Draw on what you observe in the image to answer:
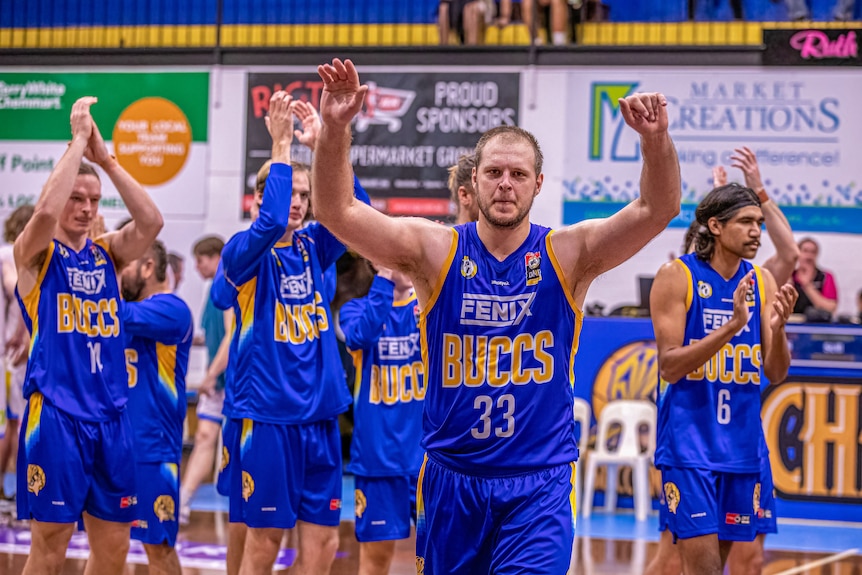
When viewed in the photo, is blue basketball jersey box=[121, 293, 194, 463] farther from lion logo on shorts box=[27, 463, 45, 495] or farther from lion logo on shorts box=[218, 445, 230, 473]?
lion logo on shorts box=[27, 463, 45, 495]

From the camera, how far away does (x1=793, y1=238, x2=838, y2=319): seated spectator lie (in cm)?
1109

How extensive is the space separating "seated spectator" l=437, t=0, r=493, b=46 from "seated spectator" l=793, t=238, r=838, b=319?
4342mm

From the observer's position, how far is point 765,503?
5344 millimetres

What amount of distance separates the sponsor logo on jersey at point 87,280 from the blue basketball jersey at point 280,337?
53 centimetres

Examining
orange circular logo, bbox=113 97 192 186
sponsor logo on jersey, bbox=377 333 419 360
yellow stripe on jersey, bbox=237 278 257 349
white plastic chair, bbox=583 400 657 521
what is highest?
orange circular logo, bbox=113 97 192 186

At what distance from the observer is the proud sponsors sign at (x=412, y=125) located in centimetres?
1236

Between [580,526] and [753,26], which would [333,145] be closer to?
[580,526]

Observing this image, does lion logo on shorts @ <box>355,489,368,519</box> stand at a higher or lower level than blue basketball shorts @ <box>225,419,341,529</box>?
lower

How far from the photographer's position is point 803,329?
9453mm

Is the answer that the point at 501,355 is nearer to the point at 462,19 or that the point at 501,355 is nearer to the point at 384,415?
the point at 384,415

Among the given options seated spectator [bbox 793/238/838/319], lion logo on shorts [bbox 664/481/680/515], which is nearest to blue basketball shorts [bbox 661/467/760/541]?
lion logo on shorts [bbox 664/481/680/515]

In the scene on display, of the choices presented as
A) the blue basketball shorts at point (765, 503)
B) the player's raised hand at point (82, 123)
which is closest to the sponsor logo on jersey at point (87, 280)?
the player's raised hand at point (82, 123)

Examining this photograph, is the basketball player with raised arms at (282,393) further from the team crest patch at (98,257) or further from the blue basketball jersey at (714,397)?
the blue basketball jersey at (714,397)

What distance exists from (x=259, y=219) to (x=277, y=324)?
0.54 meters
